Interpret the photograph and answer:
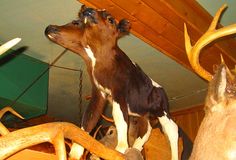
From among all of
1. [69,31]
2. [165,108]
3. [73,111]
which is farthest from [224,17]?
[73,111]

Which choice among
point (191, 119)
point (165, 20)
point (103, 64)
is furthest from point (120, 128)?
point (191, 119)

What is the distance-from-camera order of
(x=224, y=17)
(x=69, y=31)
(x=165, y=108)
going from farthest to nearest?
(x=224, y=17), (x=165, y=108), (x=69, y=31)

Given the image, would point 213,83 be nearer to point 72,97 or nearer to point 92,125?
point 92,125

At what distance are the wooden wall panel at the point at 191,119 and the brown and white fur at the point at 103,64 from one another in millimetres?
1845

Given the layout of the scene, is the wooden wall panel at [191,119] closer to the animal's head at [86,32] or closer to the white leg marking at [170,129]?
the white leg marking at [170,129]

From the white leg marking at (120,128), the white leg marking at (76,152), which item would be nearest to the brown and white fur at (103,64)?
the white leg marking at (120,128)

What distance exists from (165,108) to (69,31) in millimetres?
439

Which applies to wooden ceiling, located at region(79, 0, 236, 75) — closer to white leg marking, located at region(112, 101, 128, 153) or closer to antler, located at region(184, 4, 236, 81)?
antler, located at region(184, 4, 236, 81)

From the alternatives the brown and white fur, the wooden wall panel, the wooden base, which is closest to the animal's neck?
the brown and white fur

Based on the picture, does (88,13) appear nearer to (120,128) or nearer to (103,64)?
(103,64)

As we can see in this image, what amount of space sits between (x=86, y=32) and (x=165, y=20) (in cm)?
51

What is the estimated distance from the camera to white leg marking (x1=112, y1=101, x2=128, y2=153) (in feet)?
2.89

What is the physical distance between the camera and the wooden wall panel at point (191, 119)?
2.77 m

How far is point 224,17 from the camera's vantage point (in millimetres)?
1499
